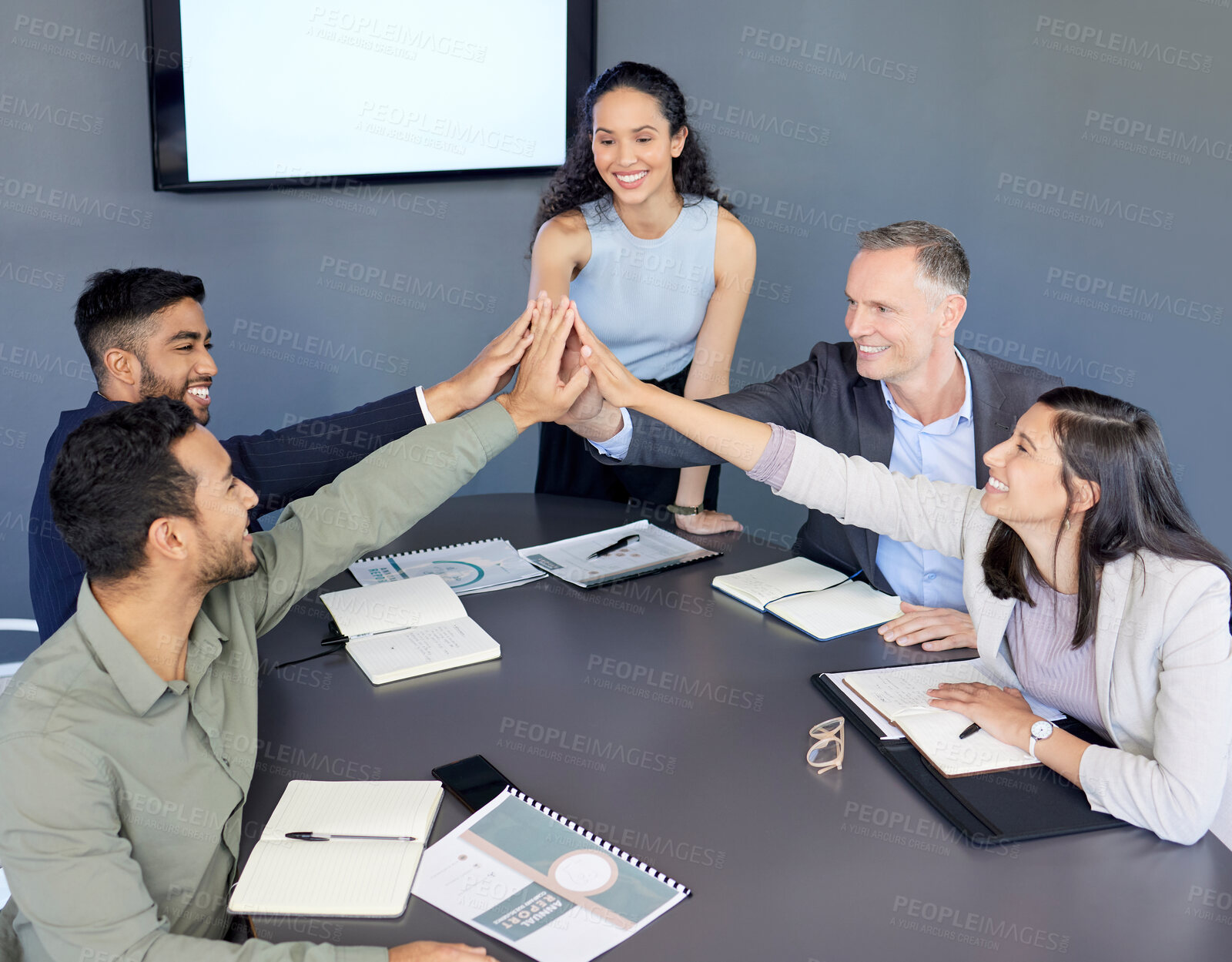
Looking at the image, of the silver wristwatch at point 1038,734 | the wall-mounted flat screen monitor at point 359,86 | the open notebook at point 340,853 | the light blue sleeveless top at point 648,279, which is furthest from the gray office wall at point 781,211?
the silver wristwatch at point 1038,734

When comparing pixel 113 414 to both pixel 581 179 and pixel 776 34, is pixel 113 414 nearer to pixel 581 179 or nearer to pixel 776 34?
pixel 581 179

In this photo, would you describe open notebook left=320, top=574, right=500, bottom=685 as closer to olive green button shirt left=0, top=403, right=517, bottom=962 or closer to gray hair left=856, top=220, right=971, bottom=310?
→ olive green button shirt left=0, top=403, right=517, bottom=962

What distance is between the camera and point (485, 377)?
7.63 ft

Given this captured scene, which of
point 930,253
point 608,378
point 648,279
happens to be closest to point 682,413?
point 608,378

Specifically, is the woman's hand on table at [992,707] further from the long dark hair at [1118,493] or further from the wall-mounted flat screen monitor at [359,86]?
the wall-mounted flat screen monitor at [359,86]

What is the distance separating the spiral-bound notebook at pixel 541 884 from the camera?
1.23m

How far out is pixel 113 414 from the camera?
1.43 metres

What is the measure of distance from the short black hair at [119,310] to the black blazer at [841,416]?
101cm

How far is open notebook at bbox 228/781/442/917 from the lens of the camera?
50.1 inches

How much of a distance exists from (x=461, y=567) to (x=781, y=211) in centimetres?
244

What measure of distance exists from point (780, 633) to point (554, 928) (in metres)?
0.86

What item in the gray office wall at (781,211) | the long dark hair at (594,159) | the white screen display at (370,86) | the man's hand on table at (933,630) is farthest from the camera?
the white screen display at (370,86)

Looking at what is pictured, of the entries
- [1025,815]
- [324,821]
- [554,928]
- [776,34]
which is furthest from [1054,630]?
[776,34]

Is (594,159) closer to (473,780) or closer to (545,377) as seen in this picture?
(545,377)
